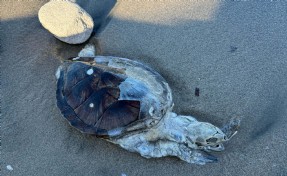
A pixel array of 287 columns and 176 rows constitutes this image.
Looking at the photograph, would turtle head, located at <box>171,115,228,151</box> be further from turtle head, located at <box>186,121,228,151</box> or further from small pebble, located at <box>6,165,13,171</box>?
small pebble, located at <box>6,165,13,171</box>

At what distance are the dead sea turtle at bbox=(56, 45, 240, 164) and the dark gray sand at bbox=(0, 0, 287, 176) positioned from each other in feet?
0.42

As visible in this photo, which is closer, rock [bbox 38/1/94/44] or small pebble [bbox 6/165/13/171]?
small pebble [bbox 6/165/13/171]

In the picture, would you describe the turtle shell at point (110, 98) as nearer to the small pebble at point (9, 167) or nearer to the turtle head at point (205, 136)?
the turtle head at point (205, 136)

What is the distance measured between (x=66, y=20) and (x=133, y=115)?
139 cm

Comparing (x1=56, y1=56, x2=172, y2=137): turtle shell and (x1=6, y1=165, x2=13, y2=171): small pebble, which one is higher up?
(x1=56, y1=56, x2=172, y2=137): turtle shell

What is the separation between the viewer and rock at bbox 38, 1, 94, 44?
12.5ft

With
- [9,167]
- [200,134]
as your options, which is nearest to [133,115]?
[200,134]

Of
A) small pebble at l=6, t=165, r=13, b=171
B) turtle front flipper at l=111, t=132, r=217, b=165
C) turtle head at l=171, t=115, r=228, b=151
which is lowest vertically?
small pebble at l=6, t=165, r=13, b=171

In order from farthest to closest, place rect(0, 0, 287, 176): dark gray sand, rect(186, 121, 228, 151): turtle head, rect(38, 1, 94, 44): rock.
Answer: rect(38, 1, 94, 44): rock
rect(0, 0, 287, 176): dark gray sand
rect(186, 121, 228, 151): turtle head

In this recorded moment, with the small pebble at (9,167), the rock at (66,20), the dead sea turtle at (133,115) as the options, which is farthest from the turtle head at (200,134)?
the small pebble at (9,167)

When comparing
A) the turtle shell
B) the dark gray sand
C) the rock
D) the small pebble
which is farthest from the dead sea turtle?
the small pebble

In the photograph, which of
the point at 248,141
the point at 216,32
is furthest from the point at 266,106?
the point at 216,32

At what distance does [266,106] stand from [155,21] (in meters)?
1.57

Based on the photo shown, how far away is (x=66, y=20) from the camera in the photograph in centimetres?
381
